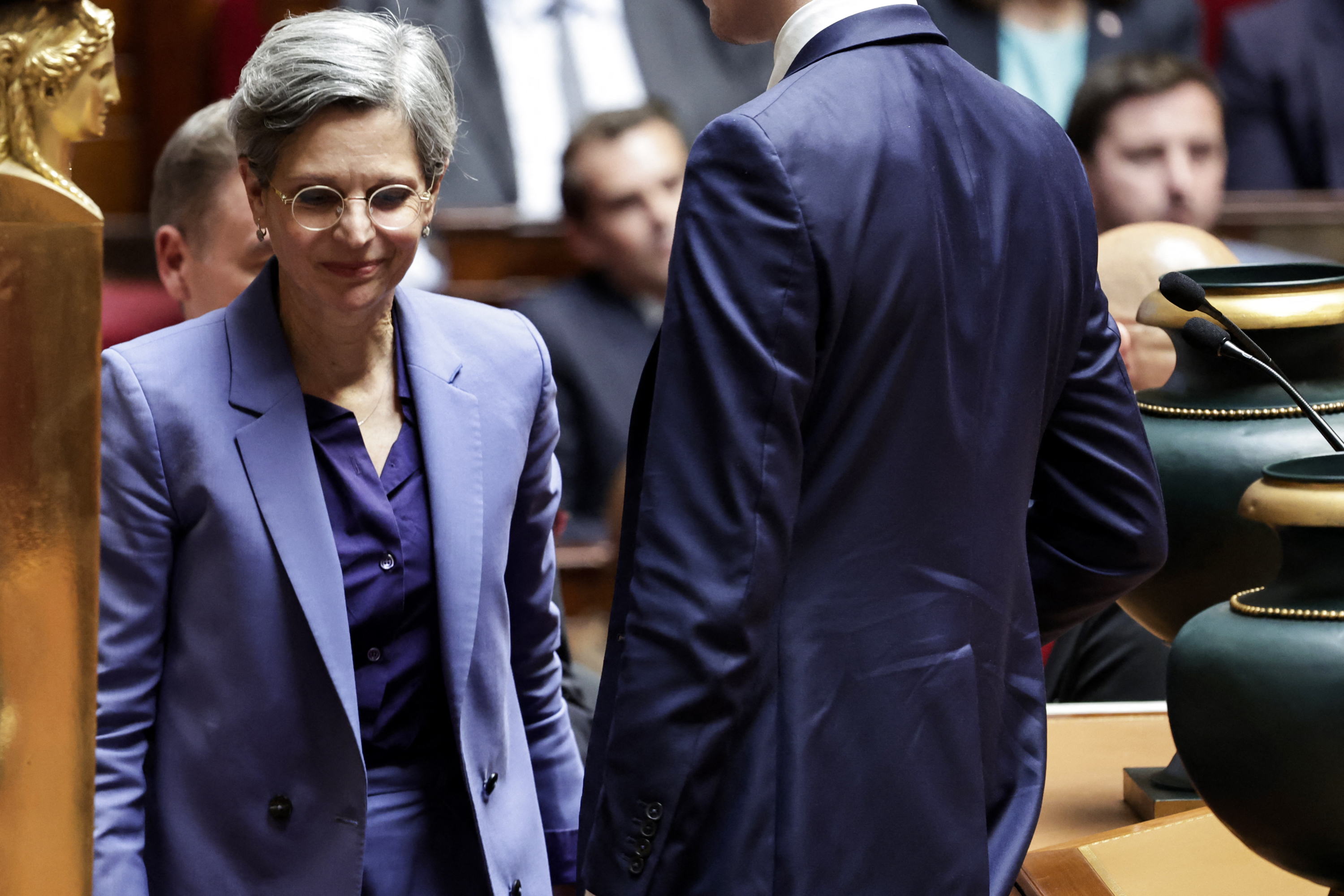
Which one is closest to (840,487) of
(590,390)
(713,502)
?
(713,502)

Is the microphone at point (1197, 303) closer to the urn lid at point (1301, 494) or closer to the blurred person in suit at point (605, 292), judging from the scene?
the urn lid at point (1301, 494)

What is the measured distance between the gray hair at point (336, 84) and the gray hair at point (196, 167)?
0.57 metres

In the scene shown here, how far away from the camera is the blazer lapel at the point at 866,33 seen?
48.5 inches

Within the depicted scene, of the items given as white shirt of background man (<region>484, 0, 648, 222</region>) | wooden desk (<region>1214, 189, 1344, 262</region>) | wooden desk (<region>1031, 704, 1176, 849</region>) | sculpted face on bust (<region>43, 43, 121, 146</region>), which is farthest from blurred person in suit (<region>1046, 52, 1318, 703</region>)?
sculpted face on bust (<region>43, 43, 121, 146</region>)

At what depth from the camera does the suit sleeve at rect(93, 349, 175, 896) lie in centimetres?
137

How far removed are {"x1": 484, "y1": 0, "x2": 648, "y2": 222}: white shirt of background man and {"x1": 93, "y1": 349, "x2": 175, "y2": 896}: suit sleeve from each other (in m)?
3.13

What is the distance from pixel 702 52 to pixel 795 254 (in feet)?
12.2

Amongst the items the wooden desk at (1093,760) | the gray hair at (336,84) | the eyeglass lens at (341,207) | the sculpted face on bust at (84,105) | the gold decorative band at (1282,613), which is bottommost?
the wooden desk at (1093,760)

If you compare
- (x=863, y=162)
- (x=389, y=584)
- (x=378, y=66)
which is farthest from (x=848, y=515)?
(x=378, y=66)

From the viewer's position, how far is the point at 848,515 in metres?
1.20

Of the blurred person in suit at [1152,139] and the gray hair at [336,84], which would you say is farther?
the blurred person in suit at [1152,139]

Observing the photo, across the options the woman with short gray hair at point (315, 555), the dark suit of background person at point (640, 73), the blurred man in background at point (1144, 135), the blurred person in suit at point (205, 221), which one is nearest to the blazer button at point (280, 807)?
the woman with short gray hair at point (315, 555)

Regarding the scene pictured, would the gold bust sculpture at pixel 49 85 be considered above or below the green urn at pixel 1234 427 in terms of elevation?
above

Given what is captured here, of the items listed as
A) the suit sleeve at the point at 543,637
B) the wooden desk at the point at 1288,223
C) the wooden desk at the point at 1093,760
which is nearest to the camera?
the suit sleeve at the point at 543,637
